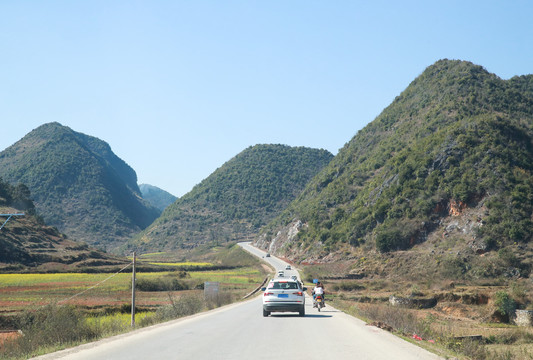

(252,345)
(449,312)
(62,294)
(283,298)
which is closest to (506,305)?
(449,312)

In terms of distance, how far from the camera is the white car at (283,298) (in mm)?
22094

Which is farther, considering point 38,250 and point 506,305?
point 38,250

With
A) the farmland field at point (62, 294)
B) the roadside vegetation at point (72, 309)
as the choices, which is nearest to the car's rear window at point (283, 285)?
the roadside vegetation at point (72, 309)

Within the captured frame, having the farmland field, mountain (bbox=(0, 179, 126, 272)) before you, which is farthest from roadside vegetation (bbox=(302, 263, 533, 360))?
mountain (bbox=(0, 179, 126, 272))

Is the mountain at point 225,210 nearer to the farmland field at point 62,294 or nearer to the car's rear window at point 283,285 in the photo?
the farmland field at point 62,294

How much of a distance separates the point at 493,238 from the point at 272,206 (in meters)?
116

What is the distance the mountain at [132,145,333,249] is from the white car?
131281 mm

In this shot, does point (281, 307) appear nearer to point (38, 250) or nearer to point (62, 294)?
point (62, 294)

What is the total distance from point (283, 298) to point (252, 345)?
977 cm

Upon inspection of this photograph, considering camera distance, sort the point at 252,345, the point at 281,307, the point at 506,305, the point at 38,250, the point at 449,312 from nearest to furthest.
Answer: the point at 252,345 < the point at 281,307 < the point at 506,305 < the point at 449,312 < the point at 38,250

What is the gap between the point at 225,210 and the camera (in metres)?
175

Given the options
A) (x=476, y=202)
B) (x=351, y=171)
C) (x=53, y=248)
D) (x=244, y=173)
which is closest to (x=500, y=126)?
(x=476, y=202)

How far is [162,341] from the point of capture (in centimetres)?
1348

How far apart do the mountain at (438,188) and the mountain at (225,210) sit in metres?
42.4
